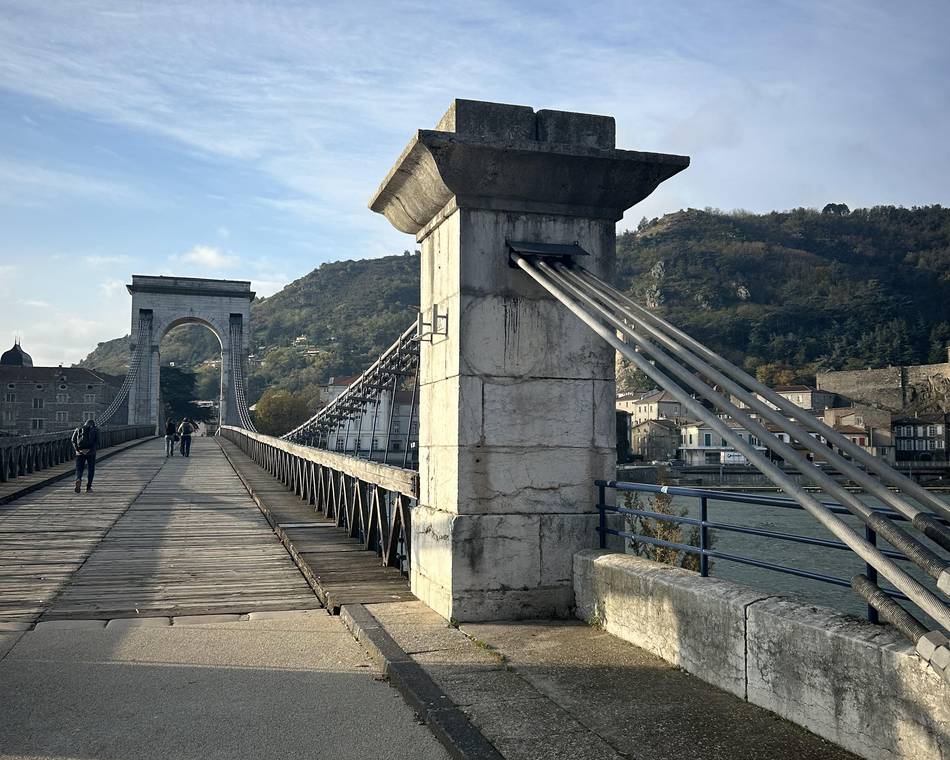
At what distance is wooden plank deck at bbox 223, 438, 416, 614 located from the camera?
18.2 feet

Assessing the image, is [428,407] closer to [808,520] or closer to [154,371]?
[808,520]

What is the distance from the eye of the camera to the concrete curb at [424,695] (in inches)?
114

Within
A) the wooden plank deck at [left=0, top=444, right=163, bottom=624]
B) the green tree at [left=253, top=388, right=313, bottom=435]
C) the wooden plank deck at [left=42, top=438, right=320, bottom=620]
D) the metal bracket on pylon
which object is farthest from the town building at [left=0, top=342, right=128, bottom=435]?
the metal bracket on pylon

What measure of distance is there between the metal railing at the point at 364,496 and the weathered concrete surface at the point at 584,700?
1.52 meters

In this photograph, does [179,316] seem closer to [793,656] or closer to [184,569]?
[184,569]

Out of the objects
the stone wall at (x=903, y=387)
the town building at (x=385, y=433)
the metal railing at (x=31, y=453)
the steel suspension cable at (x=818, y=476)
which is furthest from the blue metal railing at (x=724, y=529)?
the stone wall at (x=903, y=387)

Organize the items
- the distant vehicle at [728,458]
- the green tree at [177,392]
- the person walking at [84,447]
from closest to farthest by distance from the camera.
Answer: the person walking at [84,447], the distant vehicle at [728,458], the green tree at [177,392]

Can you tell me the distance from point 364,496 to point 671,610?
486 cm

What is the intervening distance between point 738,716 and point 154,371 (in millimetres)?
66296

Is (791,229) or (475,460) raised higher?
(791,229)

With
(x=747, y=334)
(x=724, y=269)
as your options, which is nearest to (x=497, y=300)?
(x=747, y=334)

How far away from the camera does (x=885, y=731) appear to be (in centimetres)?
262

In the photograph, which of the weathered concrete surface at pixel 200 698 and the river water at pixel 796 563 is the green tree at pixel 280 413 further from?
the weathered concrete surface at pixel 200 698

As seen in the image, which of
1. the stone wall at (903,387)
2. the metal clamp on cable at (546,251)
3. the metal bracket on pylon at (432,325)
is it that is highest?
the stone wall at (903,387)
